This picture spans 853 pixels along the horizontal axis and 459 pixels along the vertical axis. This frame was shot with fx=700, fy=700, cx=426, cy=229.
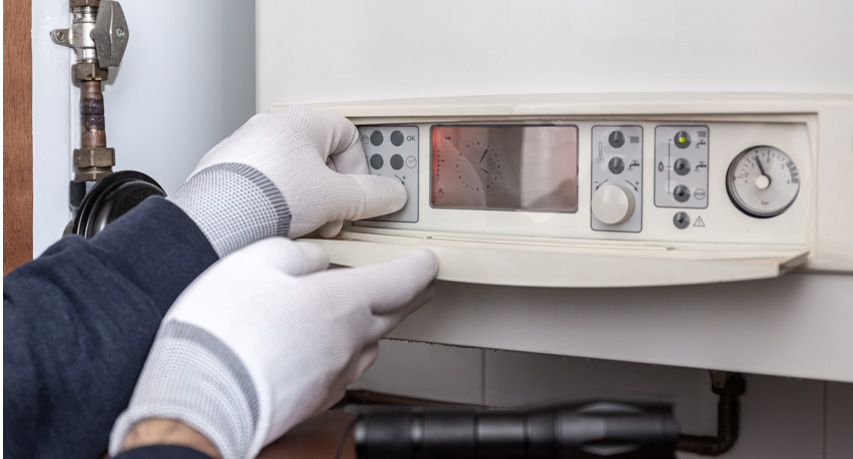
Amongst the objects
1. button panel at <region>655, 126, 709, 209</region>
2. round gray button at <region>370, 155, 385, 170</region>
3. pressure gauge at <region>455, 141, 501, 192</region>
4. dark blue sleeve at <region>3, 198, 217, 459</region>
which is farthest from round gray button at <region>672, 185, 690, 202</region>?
dark blue sleeve at <region>3, 198, 217, 459</region>

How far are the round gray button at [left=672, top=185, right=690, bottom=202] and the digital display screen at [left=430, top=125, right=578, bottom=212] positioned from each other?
0.25 ft

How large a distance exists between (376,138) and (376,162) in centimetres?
2

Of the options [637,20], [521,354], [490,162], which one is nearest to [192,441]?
[490,162]

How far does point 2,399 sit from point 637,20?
0.50 metres

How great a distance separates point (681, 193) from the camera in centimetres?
54

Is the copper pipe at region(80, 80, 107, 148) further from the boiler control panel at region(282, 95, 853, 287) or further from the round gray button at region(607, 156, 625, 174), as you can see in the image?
the round gray button at region(607, 156, 625, 174)

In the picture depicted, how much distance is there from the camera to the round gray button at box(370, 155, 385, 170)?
2.09ft

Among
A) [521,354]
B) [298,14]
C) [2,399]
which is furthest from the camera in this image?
[521,354]

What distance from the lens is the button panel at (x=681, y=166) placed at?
0.53m

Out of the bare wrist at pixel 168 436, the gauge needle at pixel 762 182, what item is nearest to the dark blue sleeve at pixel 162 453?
the bare wrist at pixel 168 436

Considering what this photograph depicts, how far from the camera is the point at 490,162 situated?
0.59m

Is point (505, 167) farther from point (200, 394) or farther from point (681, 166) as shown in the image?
point (200, 394)

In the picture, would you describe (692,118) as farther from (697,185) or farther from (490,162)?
(490,162)

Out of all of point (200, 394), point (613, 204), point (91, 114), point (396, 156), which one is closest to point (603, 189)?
point (613, 204)
